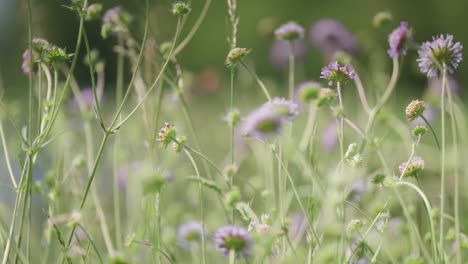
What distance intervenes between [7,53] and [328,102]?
810cm

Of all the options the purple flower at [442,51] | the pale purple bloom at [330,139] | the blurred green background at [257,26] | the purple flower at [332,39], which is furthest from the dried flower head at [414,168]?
the blurred green background at [257,26]

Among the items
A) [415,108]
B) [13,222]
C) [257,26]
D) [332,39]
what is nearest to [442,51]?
[415,108]

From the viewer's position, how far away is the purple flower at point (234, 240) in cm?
64

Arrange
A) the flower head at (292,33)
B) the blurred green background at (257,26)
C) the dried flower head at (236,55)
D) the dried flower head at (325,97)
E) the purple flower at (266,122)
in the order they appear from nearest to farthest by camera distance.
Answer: the purple flower at (266,122)
the dried flower head at (325,97)
the dried flower head at (236,55)
the flower head at (292,33)
the blurred green background at (257,26)

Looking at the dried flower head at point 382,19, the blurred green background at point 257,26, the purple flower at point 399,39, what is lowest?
the purple flower at point 399,39

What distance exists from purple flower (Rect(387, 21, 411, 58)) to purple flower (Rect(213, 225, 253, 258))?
1.22 ft

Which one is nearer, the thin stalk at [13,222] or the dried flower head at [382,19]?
the thin stalk at [13,222]

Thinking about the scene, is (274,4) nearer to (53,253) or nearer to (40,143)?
(53,253)

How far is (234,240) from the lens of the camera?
25.4 inches

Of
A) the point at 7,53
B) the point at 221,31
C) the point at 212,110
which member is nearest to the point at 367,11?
the point at 221,31

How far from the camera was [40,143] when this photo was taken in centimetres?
80

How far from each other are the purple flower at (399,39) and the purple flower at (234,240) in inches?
14.7

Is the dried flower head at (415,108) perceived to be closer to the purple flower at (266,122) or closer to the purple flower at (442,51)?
the purple flower at (442,51)

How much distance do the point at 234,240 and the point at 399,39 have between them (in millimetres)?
395
